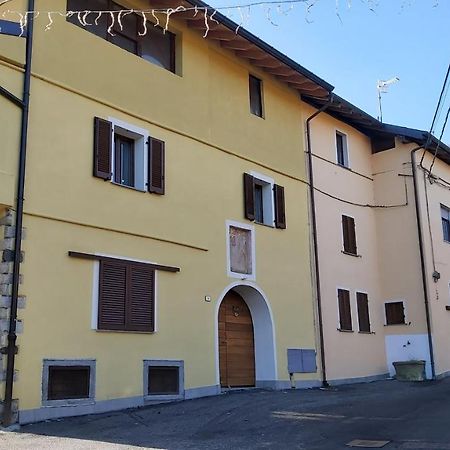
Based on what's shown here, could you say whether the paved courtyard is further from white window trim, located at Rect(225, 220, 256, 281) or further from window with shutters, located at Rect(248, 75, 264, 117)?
window with shutters, located at Rect(248, 75, 264, 117)

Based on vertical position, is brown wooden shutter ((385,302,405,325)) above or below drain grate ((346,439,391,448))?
above

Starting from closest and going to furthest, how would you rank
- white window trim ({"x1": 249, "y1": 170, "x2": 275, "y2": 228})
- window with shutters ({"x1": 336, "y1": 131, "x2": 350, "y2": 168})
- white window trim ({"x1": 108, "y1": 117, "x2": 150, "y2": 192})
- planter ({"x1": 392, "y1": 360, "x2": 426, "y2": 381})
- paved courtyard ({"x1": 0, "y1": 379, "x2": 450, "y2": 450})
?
1. paved courtyard ({"x1": 0, "y1": 379, "x2": 450, "y2": 450})
2. white window trim ({"x1": 108, "y1": 117, "x2": 150, "y2": 192})
3. white window trim ({"x1": 249, "y1": 170, "x2": 275, "y2": 228})
4. planter ({"x1": 392, "y1": 360, "x2": 426, "y2": 381})
5. window with shutters ({"x1": 336, "y1": 131, "x2": 350, "y2": 168})

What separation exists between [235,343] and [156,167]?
4.47 meters

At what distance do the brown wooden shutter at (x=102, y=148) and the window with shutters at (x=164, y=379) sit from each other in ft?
11.6

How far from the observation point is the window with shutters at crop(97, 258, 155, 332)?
1142cm

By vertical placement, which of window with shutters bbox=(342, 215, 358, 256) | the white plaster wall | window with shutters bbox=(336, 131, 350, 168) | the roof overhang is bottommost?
the white plaster wall

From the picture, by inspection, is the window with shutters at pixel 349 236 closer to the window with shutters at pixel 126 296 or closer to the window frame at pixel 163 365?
the window frame at pixel 163 365

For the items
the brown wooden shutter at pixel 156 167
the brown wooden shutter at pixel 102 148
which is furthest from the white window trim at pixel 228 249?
the brown wooden shutter at pixel 102 148

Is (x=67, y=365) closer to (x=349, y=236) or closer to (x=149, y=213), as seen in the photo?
(x=149, y=213)

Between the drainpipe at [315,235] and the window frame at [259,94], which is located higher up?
the window frame at [259,94]

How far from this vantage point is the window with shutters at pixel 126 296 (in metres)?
11.4

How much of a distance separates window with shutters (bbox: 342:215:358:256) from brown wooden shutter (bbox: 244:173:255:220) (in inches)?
163

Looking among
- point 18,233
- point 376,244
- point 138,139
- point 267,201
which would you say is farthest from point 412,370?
point 18,233

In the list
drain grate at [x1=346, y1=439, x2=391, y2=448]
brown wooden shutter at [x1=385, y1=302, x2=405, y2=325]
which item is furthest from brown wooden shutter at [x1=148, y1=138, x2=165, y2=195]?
brown wooden shutter at [x1=385, y1=302, x2=405, y2=325]
